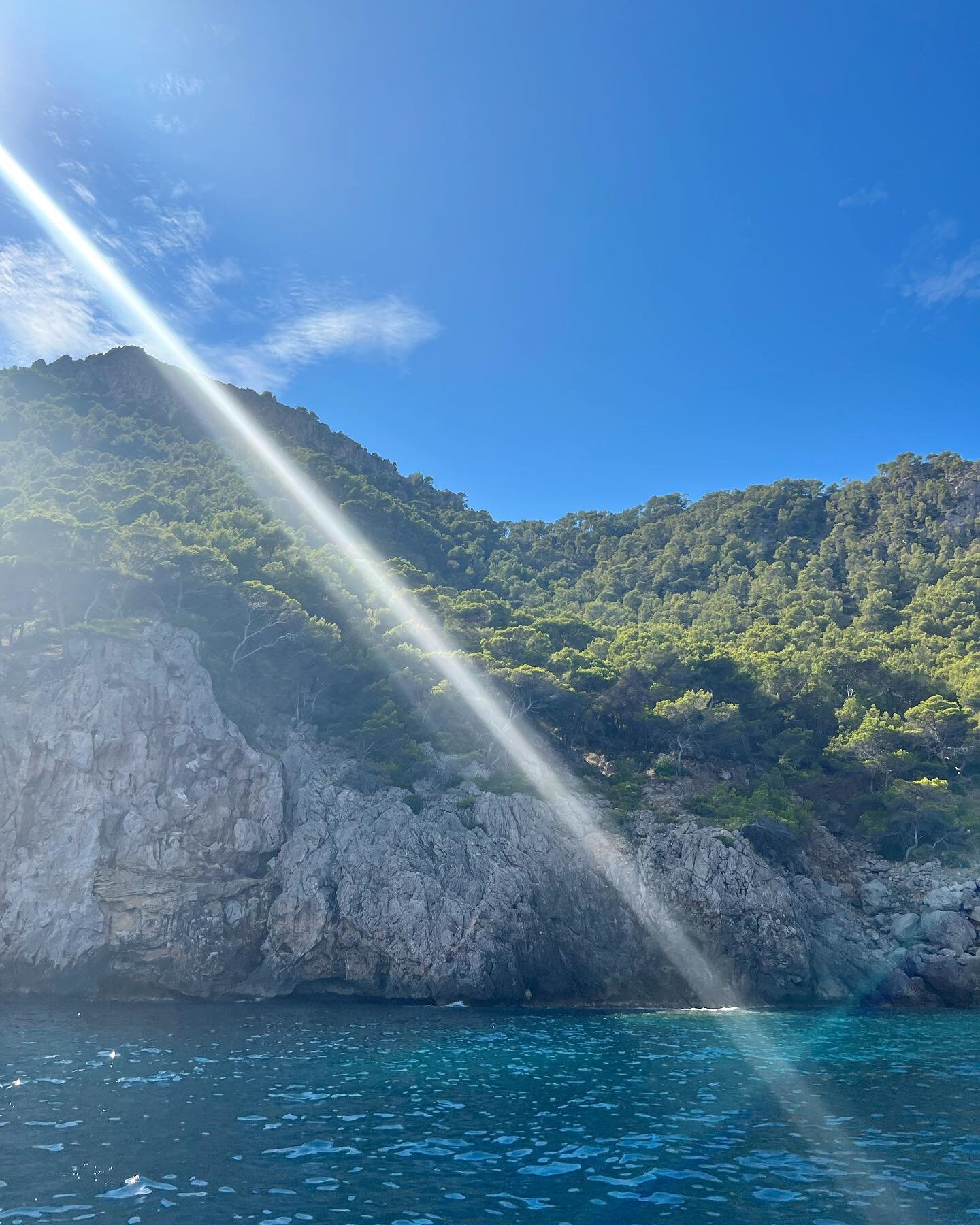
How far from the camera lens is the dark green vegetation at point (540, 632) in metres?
43.9

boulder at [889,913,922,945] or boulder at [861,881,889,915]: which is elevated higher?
boulder at [861,881,889,915]

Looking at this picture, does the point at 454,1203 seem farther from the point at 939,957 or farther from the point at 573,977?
the point at 939,957

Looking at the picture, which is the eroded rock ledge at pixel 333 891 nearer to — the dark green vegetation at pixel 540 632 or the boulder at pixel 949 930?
the boulder at pixel 949 930

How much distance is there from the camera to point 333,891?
3531 cm

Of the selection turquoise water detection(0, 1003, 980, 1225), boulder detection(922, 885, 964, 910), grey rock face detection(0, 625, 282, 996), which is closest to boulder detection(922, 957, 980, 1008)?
boulder detection(922, 885, 964, 910)

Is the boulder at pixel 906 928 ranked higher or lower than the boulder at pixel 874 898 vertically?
lower

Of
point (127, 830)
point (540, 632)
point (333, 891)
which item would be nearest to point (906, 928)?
point (333, 891)

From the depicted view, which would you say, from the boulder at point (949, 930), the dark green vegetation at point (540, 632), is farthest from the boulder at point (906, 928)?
the dark green vegetation at point (540, 632)

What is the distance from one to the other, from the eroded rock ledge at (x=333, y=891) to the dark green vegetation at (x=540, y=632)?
12.0 feet

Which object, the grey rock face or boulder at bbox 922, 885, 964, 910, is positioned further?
boulder at bbox 922, 885, 964, 910

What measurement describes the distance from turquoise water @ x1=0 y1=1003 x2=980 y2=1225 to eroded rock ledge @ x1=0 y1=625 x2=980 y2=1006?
272 inches

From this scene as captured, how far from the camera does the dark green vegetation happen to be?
4391 centimetres

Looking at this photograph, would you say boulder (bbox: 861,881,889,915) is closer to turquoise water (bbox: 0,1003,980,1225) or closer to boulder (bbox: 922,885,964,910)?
boulder (bbox: 922,885,964,910)

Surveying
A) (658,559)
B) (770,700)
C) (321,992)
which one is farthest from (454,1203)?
(658,559)
